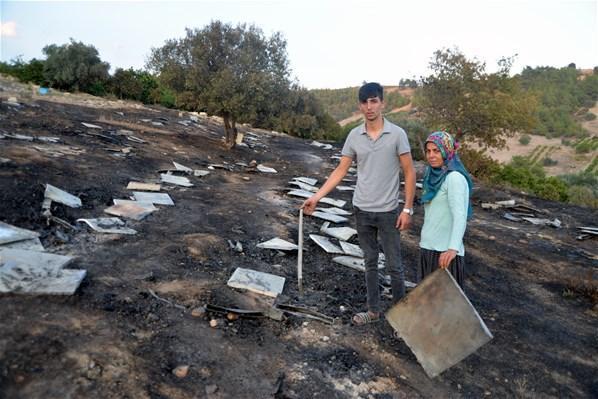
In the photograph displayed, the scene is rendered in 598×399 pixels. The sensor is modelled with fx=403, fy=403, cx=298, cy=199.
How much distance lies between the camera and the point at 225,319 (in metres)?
3.07

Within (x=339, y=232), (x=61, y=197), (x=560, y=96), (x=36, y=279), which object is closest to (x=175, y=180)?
(x=61, y=197)

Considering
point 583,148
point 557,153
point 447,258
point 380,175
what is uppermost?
point 380,175

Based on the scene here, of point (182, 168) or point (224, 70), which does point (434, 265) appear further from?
point (224, 70)

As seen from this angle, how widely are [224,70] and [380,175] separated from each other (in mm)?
9388

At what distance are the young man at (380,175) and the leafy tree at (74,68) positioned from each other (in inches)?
920

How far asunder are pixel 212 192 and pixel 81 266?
380cm

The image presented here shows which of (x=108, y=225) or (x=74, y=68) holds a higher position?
(x=74, y=68)

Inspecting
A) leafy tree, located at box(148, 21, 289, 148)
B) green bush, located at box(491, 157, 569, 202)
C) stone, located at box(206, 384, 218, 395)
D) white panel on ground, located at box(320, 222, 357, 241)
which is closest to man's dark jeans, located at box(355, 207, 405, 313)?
stone, located at box(206, 384, 218, 395)

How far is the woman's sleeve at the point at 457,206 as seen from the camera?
2590mm

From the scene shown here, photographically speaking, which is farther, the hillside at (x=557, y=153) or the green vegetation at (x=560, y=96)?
the green vegetation at (x=560, y=96)

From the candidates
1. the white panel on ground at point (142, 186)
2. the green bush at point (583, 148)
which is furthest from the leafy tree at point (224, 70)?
the green bush at point (583, 148)

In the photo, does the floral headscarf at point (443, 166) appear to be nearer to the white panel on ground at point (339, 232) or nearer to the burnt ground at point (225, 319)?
the burnt ground at point (225, 319)

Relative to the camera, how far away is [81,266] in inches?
135

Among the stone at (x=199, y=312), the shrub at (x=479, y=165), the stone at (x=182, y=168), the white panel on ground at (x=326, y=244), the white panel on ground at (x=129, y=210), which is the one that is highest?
the white panel on ground at (x=129, y=210)
